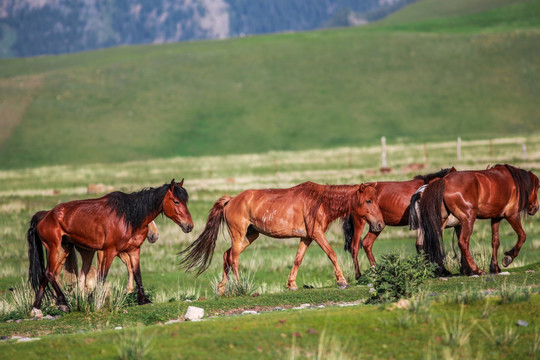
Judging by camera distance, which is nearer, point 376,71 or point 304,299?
point 304,299

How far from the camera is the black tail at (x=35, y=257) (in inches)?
523

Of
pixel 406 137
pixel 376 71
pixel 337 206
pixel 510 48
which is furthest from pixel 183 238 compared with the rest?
pixel 510 48

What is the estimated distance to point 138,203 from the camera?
13234 mm

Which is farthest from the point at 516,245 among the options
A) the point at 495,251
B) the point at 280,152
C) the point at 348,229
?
the point at 280,152

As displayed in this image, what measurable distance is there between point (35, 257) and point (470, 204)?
326 inches

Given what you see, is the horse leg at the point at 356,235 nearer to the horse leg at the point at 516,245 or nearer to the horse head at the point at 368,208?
the horse head at the point at 368,208

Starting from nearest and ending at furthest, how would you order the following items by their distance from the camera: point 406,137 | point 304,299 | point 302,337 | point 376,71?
point 302,337 < point 304,299 < point 406,137 < point 376,71

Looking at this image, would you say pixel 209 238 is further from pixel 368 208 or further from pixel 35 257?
pixel 35 257

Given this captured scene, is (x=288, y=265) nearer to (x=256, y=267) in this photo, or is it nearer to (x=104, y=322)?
(x=256, y=267)

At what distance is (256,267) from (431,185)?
6.35m

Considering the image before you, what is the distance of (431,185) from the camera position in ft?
49.2

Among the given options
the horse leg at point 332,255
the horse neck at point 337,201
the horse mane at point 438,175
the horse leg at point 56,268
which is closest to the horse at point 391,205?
the horse mane at point 438,175

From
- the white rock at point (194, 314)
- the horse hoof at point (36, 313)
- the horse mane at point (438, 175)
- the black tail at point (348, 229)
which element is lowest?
the horse hoof at point (36, 313)

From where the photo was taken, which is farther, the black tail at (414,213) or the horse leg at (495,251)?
the black tail at (414,213)
